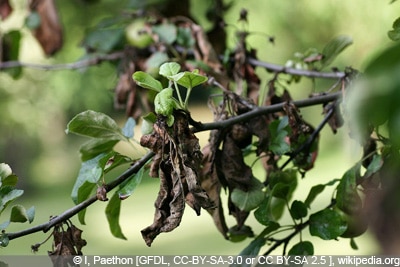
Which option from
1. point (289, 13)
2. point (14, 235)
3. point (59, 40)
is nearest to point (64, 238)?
point (14, 235)

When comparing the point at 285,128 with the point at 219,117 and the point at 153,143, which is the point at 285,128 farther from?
the point at 153,143

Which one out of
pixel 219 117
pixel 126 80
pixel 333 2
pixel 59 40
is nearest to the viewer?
pixel 219 117

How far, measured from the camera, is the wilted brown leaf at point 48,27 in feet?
4.64

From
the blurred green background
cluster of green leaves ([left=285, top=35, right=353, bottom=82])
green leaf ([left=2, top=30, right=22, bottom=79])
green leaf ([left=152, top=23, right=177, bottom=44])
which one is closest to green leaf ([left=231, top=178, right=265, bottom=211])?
cluster of green leaves ([left=285, top=35, right=353, bottom=82])

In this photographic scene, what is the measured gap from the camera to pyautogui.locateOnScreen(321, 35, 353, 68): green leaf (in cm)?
99

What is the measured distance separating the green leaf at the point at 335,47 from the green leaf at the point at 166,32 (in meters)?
0.32

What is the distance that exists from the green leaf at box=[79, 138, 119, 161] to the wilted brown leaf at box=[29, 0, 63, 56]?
0.73 metres

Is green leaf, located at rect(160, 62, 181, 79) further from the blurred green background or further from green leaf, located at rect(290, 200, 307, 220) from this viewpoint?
the blurred green background

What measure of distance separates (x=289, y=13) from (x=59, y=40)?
4.90 meters

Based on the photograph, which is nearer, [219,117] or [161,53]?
[219,117]

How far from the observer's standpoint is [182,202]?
21.6 inches

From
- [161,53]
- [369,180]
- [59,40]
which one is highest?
[369,180]

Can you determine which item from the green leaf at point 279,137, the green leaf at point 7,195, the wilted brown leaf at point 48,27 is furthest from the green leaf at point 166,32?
the green leaf at point 7,195

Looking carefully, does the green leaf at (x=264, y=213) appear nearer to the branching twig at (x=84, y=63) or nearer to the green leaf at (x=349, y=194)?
the green leaf at (x=349, y=194)
